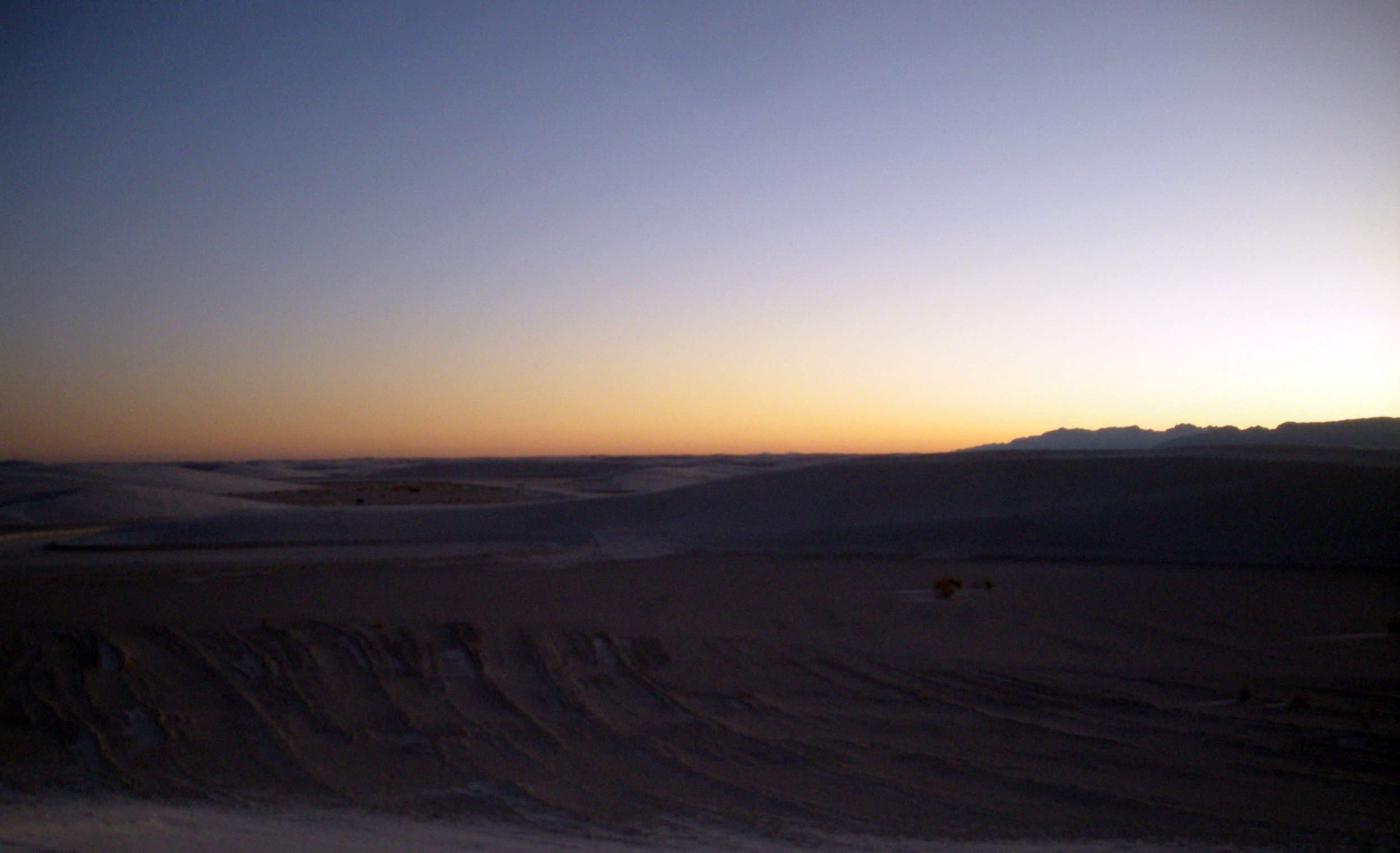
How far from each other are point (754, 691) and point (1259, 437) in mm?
50837

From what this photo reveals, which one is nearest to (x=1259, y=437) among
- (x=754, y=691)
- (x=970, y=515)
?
(x=970, y=515)

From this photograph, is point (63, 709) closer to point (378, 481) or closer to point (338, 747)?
point (338, 747)

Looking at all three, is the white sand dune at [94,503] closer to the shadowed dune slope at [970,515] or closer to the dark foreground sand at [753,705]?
the shadowed dune slope at [970,515]

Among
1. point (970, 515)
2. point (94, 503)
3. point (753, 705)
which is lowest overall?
point (753, 705)

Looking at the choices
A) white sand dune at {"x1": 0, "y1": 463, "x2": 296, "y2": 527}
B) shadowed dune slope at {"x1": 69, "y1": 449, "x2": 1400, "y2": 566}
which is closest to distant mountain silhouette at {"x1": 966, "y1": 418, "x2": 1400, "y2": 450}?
shadowed dune slope at {"x1": 69, "y1": 449, "x2": 1400, "y2": 566}

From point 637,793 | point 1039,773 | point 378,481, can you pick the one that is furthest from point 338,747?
point 378,481

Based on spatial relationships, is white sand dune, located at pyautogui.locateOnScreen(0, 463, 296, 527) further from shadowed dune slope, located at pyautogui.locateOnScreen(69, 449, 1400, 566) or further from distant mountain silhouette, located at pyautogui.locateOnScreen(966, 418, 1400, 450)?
distant mountain silhouette, located at pyautogui.locateOnScreen(966, 418, 1400, 450)

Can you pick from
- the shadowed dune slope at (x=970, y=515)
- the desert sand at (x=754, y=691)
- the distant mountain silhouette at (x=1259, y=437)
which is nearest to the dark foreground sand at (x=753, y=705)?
the desert sand at (x=754, y=691)

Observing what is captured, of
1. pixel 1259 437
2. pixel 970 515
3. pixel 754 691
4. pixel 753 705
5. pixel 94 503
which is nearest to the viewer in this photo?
pixel 753 705

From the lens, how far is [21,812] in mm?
5277

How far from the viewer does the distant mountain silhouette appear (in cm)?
3688

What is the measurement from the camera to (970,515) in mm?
19953

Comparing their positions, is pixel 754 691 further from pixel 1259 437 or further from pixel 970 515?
pixel 1259 437

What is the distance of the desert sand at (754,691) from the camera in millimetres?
5523
